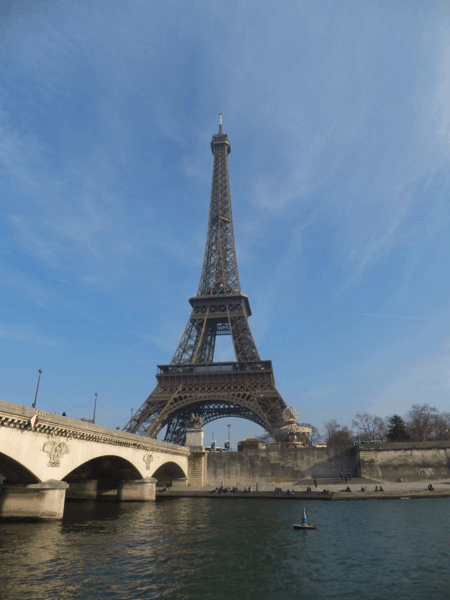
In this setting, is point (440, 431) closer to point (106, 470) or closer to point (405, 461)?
point (405, 461)

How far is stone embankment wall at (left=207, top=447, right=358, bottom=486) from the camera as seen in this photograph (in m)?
65.6

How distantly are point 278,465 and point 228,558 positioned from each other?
4974 centimetres

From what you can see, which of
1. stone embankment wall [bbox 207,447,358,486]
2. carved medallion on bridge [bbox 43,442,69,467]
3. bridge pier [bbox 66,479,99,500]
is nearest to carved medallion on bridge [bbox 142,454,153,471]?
bridge pier [bbox 66,479,99,500]

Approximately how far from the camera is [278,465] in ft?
218

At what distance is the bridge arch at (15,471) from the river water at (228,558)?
2697 mm

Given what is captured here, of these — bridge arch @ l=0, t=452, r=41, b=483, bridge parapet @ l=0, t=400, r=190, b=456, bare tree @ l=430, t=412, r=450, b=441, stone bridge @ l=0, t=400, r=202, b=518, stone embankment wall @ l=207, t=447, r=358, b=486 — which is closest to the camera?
bridge parapet @ l=0, t=400, r=190, b=456

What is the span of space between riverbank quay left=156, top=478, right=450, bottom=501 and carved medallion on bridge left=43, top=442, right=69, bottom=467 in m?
27.8

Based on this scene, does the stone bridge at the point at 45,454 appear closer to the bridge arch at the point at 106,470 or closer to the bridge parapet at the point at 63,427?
the bridge parapet at the point at 63,427

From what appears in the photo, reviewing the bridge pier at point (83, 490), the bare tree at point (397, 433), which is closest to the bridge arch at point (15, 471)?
the bridge pier at point (83, 490)

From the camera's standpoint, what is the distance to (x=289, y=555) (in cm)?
2028

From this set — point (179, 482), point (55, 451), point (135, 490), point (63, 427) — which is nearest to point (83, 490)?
point (135, 490)

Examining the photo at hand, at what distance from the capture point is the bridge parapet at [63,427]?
2406cm

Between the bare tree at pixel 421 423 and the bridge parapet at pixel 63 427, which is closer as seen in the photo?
the bridge parapet at pixel 63 427

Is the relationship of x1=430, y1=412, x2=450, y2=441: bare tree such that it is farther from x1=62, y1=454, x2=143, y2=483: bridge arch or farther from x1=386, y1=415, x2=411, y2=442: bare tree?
x1=62, y1=454, x2=143, y2=483: bridge arch
